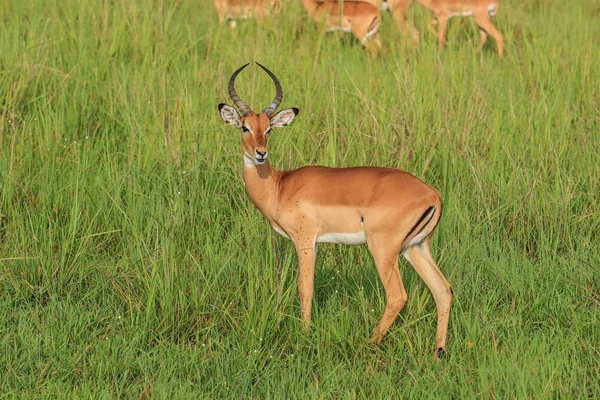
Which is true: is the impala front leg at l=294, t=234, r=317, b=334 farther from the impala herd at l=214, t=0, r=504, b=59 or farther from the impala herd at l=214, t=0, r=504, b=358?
the impala herd at l=214, t=0, r=504, b=59

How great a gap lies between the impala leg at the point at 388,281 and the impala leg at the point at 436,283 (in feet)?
0.50

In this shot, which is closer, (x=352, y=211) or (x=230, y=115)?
(x=352, y=211)

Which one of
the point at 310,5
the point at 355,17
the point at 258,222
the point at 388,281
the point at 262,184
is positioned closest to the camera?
the point at 388,281

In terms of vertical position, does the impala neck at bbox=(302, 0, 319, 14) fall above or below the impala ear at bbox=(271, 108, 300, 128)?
below

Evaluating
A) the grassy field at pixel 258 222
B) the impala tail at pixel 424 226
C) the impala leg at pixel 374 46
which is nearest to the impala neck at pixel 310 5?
the impala leg at pixel 374 46

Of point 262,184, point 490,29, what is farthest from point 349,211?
point 490,29

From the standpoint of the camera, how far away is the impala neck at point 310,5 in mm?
9392

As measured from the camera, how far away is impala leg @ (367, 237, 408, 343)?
4.14 metres

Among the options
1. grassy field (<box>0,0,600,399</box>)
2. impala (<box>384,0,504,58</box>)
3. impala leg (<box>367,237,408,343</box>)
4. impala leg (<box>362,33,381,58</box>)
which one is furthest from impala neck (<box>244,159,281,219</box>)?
impala (<box>384,0,504,58</box>)

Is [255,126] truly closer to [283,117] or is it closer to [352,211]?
[283,117]

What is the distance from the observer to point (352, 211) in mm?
4246

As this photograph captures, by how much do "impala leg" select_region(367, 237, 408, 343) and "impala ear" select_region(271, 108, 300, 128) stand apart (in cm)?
78

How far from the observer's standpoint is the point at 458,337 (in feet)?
13.7

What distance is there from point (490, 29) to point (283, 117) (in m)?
5.77
